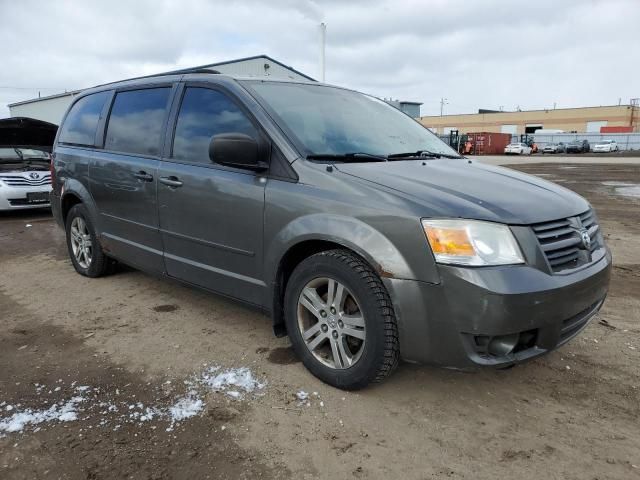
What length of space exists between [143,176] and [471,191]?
249cm

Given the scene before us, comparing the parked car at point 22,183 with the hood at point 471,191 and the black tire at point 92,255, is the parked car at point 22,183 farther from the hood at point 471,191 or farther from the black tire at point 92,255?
the hood at point 471,191

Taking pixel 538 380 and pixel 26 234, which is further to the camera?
pixel 26 234

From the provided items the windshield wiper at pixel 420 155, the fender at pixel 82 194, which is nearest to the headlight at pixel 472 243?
the windshield wiper at pixel 420 155

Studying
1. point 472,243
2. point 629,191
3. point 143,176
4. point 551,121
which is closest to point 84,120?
point 143,176

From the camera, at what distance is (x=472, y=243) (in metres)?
2.38

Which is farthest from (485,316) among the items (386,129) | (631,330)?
(631,330)

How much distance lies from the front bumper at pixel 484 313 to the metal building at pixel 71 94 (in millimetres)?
10358

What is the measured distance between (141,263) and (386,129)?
2278 millimetres

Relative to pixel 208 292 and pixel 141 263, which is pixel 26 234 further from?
pixel 208 292

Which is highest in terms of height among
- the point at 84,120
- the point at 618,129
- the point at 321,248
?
the point at 618,129

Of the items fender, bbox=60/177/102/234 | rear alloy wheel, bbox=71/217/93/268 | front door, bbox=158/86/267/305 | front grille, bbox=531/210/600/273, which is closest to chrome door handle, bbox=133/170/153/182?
front door, bbox=158/86/267/305

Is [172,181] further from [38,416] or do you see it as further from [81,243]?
[81,243]

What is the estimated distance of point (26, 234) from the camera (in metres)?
7.66

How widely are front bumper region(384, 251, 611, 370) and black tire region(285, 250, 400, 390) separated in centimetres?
7
